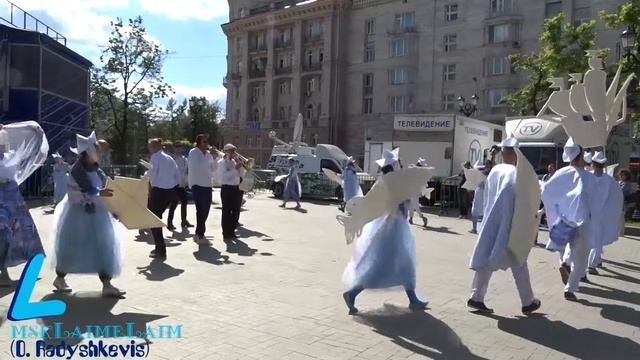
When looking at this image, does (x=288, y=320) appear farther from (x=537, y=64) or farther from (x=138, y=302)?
(x=537, y=64)

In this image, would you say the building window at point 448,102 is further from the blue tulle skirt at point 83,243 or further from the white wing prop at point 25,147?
the blue tulle skirt at point 83,243

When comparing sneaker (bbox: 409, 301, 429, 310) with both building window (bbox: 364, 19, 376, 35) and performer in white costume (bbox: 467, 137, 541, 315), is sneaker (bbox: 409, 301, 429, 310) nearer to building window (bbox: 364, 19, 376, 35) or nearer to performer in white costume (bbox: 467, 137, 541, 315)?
performer in white costume (bbox: 467, 137, 541, 315)

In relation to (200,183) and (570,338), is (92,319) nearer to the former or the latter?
(570,338)

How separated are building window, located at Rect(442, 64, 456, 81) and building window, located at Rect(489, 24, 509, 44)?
410cm

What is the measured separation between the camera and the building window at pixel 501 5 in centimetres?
4846

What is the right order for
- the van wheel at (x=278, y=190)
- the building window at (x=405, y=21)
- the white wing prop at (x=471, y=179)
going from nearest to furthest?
the white wing prop at (x=471, y=179)
the van wheel at (x=278, y=190)
the building window at (x=405, y=21)

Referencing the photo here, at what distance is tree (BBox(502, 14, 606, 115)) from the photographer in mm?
25859

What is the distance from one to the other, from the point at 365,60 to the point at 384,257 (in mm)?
54865

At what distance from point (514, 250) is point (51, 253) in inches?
205

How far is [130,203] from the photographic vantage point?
25.2 feet

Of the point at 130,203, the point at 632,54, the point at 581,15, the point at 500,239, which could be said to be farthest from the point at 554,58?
the point at 130,203

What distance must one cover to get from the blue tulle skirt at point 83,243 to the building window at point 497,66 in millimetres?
46364

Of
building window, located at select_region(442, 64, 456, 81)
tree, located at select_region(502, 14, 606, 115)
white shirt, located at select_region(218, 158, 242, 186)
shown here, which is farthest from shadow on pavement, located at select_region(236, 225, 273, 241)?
building window, located at select_region(442, 64, 456, 81)

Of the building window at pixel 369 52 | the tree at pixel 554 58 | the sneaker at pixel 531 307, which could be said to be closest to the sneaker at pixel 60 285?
the sneaker at pixel 531 307
